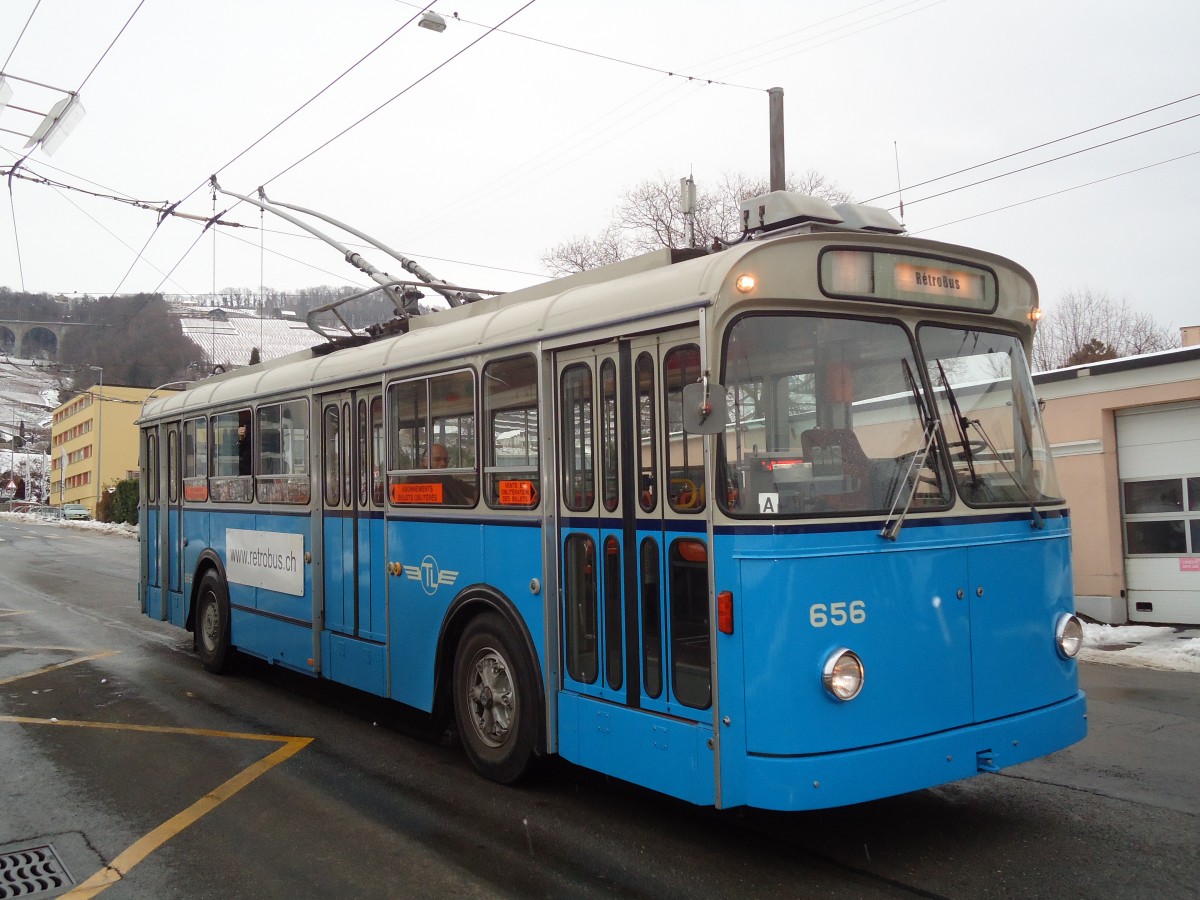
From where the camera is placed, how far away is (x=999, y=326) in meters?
5.74

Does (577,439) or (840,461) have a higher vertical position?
(577,439)

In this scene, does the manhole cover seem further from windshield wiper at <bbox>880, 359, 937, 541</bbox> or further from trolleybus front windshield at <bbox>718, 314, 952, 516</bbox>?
windshield wiper at <bbox>880, 359, 937, 541</bbox>

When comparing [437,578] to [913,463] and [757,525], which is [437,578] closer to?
[757,525]

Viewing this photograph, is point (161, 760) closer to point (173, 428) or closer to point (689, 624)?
point (689, 624)

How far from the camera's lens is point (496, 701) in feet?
21.0

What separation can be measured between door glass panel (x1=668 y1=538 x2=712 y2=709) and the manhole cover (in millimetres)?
3146

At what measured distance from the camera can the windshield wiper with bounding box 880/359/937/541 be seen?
4852 millimetres

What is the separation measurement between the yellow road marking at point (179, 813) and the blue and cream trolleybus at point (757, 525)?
122cm

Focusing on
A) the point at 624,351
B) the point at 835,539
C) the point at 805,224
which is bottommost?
the point at 835,539

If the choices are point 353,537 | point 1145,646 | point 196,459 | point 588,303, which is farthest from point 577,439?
point 1145,646

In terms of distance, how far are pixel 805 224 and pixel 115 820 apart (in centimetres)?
516

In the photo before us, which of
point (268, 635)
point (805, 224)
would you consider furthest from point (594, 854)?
point (268, 635)

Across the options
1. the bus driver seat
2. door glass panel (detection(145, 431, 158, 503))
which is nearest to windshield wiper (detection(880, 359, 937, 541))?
the bus driver seat

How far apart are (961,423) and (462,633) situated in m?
3.40
